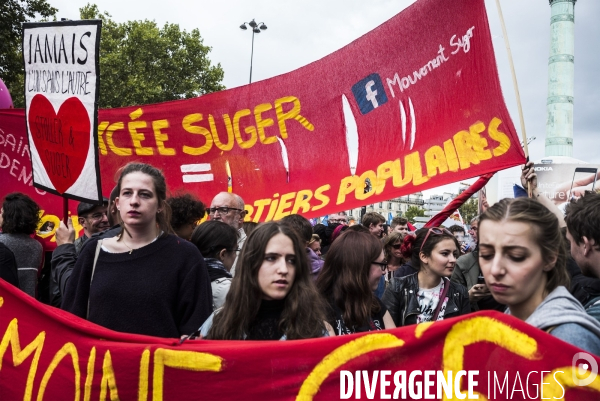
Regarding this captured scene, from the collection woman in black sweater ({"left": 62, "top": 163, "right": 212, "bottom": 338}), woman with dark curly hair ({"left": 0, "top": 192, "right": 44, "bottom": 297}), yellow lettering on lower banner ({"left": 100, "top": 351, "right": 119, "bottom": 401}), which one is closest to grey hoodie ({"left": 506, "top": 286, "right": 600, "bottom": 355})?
woman in black sweater ({"left": 62, "top": 163, "right": 212, "bottom": 338})

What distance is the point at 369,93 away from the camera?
15.2ft

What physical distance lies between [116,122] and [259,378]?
3893mm

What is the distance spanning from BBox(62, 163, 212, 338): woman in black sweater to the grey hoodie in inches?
56.8

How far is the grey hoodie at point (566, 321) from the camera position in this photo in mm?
1632

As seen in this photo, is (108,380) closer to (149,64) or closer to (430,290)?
(430,290)

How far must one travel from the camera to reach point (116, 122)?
5438mm

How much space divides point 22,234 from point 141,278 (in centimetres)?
202

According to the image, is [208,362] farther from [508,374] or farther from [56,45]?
[56,45]

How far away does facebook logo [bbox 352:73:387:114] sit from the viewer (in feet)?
15.0

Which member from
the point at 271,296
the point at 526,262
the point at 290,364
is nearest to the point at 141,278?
the point at 271,296

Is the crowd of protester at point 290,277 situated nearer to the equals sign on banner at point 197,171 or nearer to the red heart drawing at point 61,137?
the red heart drawing at point 61,137

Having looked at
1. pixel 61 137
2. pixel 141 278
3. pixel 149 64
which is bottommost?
pixel 141 278

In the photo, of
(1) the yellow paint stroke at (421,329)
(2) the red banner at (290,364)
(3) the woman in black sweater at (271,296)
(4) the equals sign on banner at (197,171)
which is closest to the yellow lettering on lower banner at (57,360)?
(2) the red banner at (290,364)

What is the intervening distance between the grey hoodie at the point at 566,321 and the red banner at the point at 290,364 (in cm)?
3
